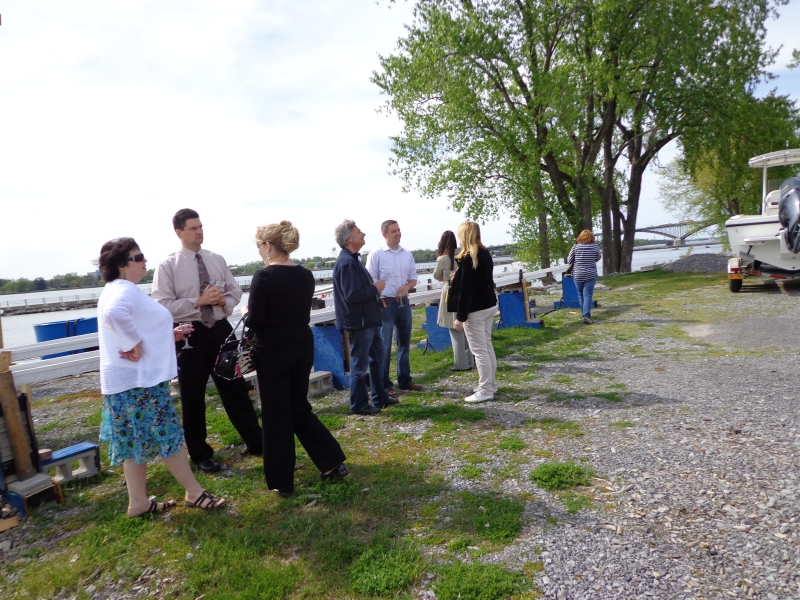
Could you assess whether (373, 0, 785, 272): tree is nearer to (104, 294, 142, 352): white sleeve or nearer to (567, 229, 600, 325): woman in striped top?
(567, 229, 600, 325): woman in striped top

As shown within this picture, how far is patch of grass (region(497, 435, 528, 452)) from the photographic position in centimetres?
468

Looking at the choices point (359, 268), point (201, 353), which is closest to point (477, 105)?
point (359, 268)

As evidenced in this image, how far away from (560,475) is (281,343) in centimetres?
225

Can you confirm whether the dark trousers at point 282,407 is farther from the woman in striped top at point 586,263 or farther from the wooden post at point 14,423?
the woman in striped top at point 586,263

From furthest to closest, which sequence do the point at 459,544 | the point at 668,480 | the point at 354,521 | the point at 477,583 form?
the point at 668,480 < the point at 354,521 < the point at 459,544 < the point at 477,583

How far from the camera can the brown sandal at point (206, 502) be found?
3854 mm

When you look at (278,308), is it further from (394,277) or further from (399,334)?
(399,334)

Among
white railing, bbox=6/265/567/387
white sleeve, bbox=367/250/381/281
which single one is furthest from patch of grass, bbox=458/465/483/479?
white railing, bbox=6/265/567/387

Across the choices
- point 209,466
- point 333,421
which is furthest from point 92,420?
point 333,421

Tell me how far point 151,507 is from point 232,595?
4.38 ft

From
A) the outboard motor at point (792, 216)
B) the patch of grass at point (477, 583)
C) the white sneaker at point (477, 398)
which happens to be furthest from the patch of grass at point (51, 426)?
the outboard motor at point (792, 216)

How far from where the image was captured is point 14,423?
13.3 feet

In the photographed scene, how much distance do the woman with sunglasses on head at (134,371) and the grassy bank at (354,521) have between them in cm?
50

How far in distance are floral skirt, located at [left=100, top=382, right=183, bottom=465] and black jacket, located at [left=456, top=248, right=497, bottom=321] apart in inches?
128
